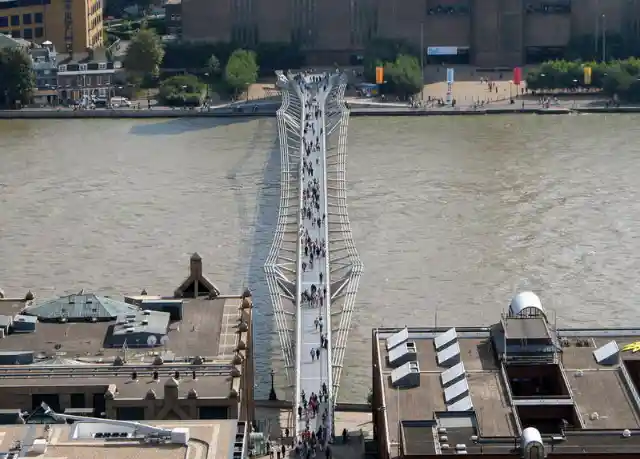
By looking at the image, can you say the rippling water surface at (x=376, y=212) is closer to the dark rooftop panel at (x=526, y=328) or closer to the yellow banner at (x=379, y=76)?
the yellow banner at (x=379, y=76)

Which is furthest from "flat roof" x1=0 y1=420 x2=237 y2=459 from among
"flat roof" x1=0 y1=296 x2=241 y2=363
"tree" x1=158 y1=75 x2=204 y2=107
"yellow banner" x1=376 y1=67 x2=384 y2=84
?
"yellow banner" x1=376 y1=67 x2=384 y2=84

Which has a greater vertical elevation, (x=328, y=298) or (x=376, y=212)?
(x=376, y=212)

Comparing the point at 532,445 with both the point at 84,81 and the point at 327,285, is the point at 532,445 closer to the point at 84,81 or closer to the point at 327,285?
the point at 327,285

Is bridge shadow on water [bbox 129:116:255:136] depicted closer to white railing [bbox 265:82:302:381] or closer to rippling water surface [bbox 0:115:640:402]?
rippling water surface [bbox 0:115:640:402]

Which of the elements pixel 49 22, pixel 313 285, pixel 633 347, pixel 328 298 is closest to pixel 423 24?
pixel 49 22

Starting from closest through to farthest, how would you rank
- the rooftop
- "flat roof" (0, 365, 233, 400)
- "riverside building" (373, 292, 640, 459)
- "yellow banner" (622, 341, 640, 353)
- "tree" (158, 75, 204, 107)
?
"riverside building" (373, 292, 640, 459) → "flat roof" (0, 365, 233, 400) → the rooftop → "yellow banner" (622, 341, 640, 353) → "tree" (158, 75, 204, 107)

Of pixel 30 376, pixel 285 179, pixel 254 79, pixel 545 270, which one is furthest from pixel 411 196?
pixel 30 376
